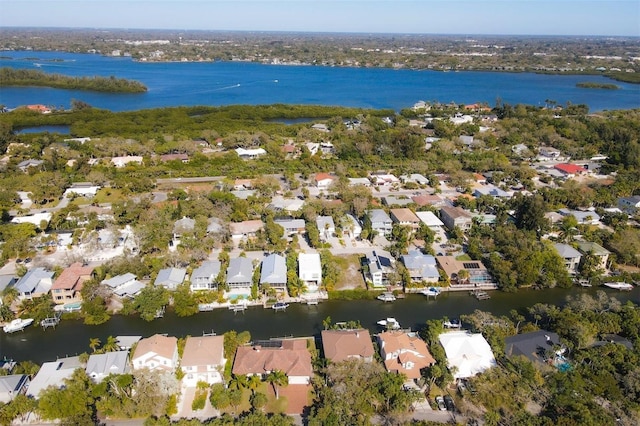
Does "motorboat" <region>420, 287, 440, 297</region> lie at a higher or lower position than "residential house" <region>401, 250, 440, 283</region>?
lower

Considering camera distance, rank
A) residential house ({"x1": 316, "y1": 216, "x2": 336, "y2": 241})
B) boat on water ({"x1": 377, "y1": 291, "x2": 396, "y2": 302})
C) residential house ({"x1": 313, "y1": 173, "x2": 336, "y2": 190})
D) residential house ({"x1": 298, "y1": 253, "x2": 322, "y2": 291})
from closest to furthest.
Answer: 1. boat on water ({"x1": 377, "y1": 291, "x2": 396, "y2": 302})
2. residential house ({"x1": 298, "y1": 253, "x2": 322, "y2": 291})
3. residential house ({"x1": 316, "y1": 216, "x2": 336, "y2": 241})
4. residential house ({"x1": 313, "y1": 173, "x2": 336, "y2": 190})

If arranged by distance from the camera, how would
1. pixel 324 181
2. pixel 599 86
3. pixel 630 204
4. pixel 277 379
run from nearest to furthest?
pixel 277 379, pixel 630 204, pixel 324 181, pixel 599 86

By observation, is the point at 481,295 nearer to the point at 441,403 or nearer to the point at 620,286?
the point at 620,286

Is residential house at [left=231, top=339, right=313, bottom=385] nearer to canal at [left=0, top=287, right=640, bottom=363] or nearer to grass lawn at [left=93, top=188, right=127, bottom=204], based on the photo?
canal at [left=0, top=287, right=640, bottom=363]

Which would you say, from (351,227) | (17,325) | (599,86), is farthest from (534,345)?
(599,86)

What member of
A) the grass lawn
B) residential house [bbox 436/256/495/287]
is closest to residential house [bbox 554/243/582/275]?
residential house [bbox 436/256/495/287]

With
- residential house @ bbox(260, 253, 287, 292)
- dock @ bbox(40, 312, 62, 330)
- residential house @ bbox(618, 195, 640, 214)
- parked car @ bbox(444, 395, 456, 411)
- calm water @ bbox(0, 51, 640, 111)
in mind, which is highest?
calm water @ bbox(0, 51, 640, 111)

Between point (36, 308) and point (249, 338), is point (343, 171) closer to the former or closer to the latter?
point (249, 338)
